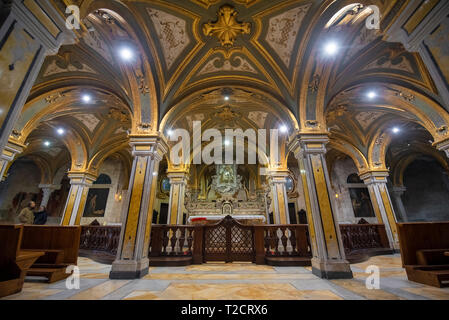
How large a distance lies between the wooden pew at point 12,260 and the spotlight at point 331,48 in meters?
6.98

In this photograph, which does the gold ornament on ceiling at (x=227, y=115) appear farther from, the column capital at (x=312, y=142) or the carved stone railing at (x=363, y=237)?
the carved stone railing at (x=363, y=237)

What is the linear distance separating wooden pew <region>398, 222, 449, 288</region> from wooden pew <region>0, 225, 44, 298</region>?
609 cm

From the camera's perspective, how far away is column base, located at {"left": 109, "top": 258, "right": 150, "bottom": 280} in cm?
368

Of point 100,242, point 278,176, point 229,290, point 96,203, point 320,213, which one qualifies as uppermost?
point 278,176

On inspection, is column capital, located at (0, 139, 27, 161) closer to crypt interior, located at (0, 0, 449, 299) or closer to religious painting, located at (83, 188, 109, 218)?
crypt interior, located at (0, 0, 449, 299)

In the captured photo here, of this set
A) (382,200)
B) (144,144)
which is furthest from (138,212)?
A: (382,200)

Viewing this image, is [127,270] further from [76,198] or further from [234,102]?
[76,198]

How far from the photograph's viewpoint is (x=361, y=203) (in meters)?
12.7

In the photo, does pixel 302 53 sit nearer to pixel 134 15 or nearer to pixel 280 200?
pixel 134 15

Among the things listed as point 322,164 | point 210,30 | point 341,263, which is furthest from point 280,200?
point 210,30

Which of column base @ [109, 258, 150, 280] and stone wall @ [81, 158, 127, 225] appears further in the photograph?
stone wall @ [81, 158, 127, 225]

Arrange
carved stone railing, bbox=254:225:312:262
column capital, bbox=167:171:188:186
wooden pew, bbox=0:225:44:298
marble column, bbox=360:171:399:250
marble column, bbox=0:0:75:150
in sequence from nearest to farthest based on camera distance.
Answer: marble column, bbox=0:0:75:150 → wooden pew, bbox=0:225:44:298 → carved stone railing, bbox=254:225:312:262 → marble column, bbox=360:171:399:250 → column capital, bbox=167:171:188:186

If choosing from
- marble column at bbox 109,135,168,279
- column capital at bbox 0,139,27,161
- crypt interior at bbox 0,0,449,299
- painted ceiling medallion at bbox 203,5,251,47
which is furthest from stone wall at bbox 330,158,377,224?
column capital at bbox 0,139,27,161

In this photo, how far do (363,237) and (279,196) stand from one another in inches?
138
